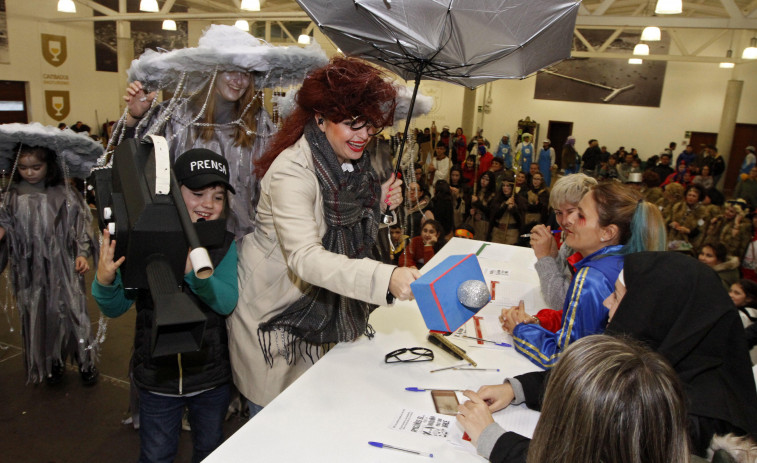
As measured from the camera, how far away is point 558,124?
16.0 metres

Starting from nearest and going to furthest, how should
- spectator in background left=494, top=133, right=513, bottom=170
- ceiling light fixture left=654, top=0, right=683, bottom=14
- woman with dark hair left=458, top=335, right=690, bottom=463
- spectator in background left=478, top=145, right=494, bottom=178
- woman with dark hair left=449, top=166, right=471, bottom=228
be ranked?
woman with dark hair left=458, top=335, right=690, bottom=463, ceiling light fixture left=654, top=0, right=683, bottom=14, woman with dark hair left=449, top=166, right=471, bottom=228, spectator in background left=478, top=145, right=494, bottom=178, spectator in background left=494, top=133, right=513, bottom=170

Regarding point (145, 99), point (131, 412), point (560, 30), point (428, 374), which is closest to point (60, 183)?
point (145, 99)

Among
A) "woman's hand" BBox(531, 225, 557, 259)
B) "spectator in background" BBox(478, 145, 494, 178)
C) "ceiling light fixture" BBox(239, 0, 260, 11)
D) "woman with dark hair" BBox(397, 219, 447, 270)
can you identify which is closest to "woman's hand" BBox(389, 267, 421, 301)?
"woman's hand" BBox(531, 225, 557, 259)

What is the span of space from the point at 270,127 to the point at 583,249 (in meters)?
1.49

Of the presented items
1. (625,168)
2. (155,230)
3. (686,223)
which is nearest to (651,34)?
(686,223)

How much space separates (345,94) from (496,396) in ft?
3.22

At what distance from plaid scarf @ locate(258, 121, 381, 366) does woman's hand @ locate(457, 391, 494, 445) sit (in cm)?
48

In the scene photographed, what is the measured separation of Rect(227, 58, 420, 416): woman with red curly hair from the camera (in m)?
1.47

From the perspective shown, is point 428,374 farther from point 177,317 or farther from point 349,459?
point 177,317

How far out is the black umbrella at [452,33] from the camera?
1.85m

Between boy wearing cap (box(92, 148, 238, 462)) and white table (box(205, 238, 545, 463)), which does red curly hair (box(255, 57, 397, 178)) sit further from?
white table (box(205, 238, 545, 463))

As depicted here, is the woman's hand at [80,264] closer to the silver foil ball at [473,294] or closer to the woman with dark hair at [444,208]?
the silver foil ball at [473,294]

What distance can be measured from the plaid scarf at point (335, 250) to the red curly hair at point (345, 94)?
69 mm

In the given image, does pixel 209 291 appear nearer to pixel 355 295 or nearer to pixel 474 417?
pixel 355 295
